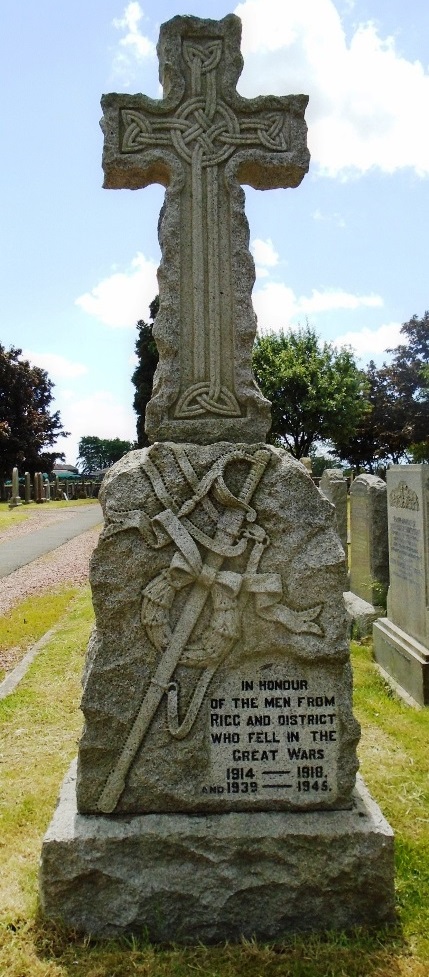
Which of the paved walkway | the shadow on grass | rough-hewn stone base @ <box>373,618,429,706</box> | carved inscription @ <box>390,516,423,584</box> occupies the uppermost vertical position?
carved inscription @ <box>390,516,423,584</box>

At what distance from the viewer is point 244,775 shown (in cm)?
301

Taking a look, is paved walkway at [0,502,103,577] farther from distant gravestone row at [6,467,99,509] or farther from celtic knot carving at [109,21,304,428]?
celtic knot carving at [109,21,304,428]

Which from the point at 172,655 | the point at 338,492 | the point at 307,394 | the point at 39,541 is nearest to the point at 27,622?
the point at 338,492

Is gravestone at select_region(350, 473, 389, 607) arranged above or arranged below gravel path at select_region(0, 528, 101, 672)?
above

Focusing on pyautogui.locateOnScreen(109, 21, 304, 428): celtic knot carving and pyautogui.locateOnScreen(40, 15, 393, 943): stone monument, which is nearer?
pyautogui.locateOnScreen(40, 15, 393, 943): stone monument

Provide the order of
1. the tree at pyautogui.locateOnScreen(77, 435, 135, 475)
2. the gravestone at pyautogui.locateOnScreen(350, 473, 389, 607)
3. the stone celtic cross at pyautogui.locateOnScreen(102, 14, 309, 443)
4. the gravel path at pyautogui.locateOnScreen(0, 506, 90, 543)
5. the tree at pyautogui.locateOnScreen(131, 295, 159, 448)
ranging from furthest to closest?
1. the tree at pyautogui.locateOnScreen(77, 435, 135, 475)
2. the tree at pyautogui.locateOnScreen(131, 295, 159, 448)
3. the gravel path at pyautogui.locateOnScreen(0, 506, 90, 543)
4. the gravestone at pyautogui.locateOnScreen(350, 473, 389, 607)
5. the stone celtic cross at pyautogui.locateOnScreen(102, 14, 309, 443)

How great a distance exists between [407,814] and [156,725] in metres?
1.76

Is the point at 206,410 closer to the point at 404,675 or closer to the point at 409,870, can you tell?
the point at 409,870

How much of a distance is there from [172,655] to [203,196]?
222 centimetres

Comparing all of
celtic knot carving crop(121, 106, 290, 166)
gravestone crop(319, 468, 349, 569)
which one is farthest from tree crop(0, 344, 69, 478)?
celtic knot carving crop(121, 106, 290, 166)

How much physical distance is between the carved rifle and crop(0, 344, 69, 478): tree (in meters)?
41.8

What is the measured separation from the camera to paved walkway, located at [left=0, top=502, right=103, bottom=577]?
14172 mm

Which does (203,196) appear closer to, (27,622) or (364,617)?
(364,617)

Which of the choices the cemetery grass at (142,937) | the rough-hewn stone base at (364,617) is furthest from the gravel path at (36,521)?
the cemetery grass at (142,937)
